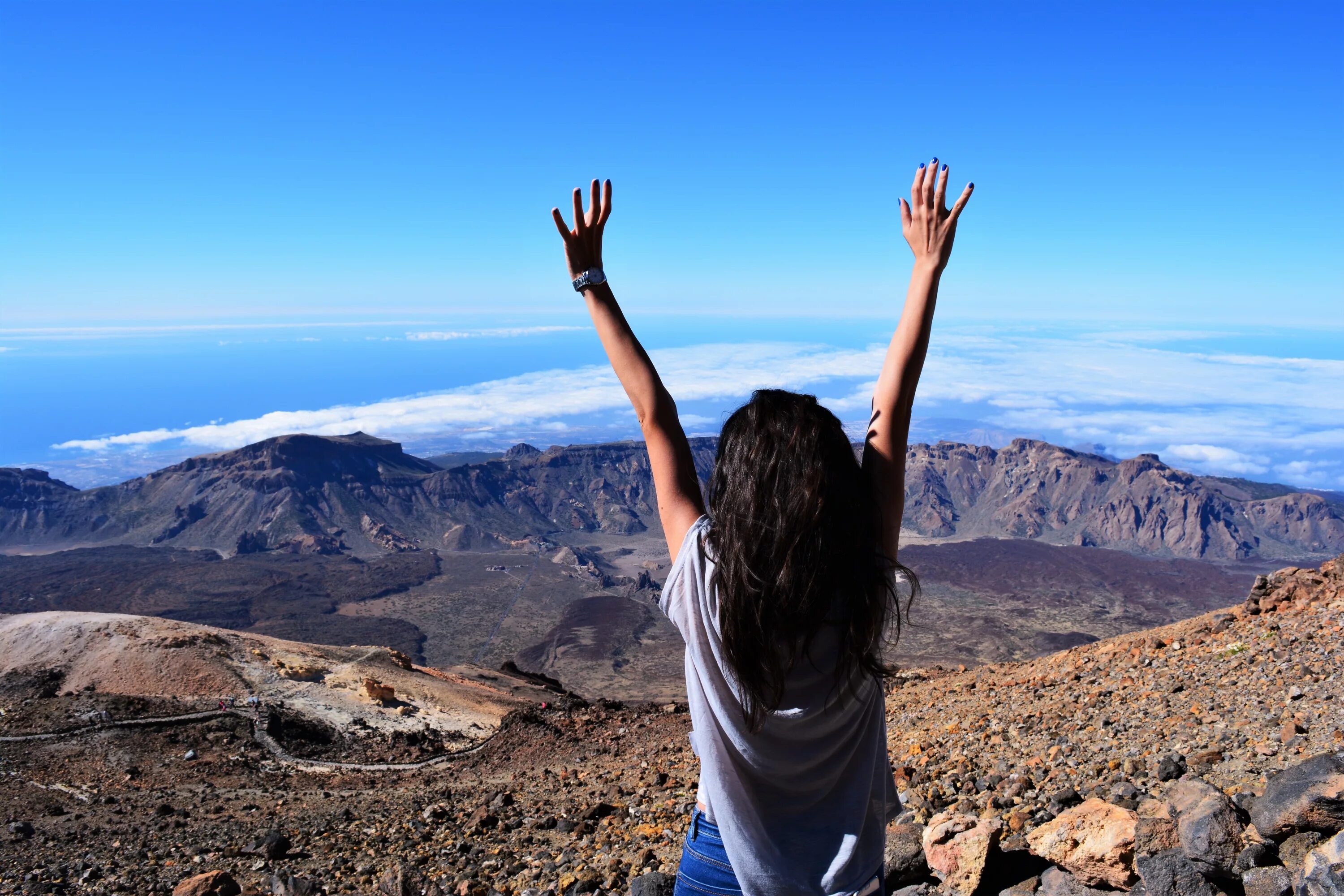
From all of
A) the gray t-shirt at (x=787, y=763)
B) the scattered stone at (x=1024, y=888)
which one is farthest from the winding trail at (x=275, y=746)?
the gray t-shirt at (x=787, y=763)

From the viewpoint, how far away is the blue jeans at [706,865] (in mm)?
2098

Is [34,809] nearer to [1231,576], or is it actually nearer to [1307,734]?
[1307,734]

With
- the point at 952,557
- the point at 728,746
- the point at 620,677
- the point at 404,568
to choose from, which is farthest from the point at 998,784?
the point at 952,557

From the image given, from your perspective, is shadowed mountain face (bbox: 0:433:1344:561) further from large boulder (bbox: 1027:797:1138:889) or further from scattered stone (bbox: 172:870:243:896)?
Answer: large boulder (bbox: 1027:797:1138:889)

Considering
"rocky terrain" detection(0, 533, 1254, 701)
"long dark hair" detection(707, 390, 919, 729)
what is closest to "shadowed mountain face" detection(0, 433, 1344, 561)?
"rocky terrain" detection(0, 533, 1254, 701)

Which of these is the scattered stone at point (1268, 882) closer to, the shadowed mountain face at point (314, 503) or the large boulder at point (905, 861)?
the large boulder at point (905, 861)

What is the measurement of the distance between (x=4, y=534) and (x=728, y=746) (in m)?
119

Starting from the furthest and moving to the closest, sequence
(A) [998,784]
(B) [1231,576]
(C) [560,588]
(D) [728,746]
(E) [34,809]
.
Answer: (B) [1231,576] < (C) [560,588] < (E) [34,809] < (A) [998,784] < (D) [728,746]

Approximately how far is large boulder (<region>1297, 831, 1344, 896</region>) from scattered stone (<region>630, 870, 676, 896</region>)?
8.48ft

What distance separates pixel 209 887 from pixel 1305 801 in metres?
6.57

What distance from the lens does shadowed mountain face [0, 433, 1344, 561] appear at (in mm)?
96562

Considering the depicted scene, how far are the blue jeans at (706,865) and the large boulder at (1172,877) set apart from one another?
96.1 inches

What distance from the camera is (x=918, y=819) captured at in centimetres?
553

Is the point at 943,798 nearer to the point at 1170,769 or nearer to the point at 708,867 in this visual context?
the point at 1170,769
